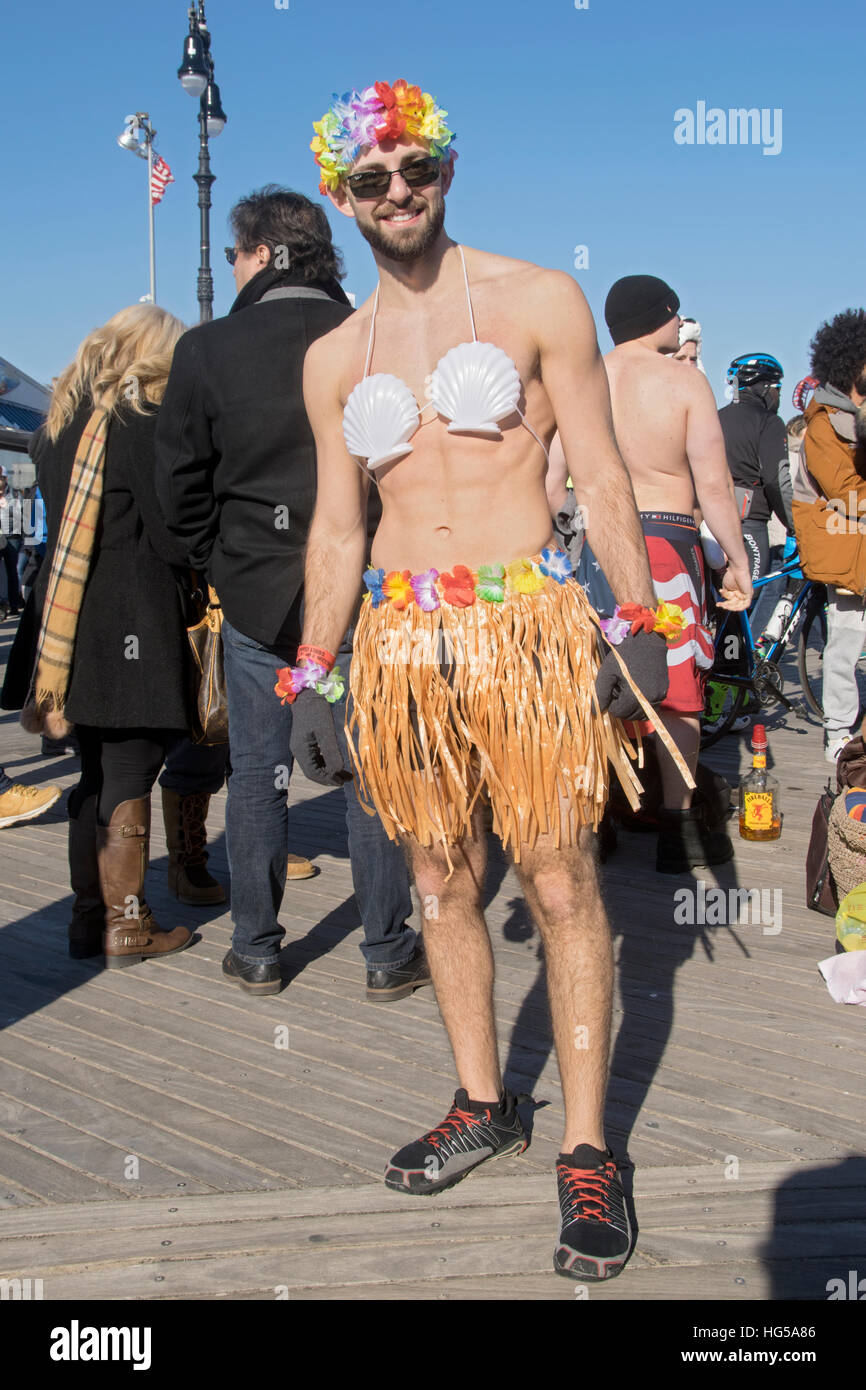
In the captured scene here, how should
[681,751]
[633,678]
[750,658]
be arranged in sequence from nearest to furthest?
1. [633,678]
2. [681,751]
3. [750,658]

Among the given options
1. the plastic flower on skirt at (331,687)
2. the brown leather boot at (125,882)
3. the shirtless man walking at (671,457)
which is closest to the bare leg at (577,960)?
the plastic flower on skirt at (331,687)

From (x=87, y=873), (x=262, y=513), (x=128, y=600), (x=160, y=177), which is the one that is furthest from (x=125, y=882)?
Result: (x=160, y=177)

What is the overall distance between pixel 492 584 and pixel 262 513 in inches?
53.2

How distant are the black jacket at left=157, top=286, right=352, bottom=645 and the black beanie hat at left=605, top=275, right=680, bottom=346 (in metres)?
1.37

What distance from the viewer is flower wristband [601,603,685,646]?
2.34 m

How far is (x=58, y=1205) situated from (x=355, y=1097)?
0.74m

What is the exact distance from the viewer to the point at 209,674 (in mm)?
3971

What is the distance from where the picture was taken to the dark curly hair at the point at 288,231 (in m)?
3.56

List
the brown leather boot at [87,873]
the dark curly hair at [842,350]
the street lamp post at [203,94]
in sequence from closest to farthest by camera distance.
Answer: the brown leather boot at [87,873], the dark curly hair at [842,350], the street lamp post at [203,94]

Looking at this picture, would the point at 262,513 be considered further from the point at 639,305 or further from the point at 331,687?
the point at 639,305

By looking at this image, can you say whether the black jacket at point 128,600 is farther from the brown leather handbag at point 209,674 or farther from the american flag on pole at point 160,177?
the american flag on pole at point 160,177

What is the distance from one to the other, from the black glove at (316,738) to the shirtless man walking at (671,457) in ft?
7.04

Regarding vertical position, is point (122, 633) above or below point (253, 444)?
below

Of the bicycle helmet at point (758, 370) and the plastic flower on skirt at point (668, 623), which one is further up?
the bicycle helmet at point (758, 370)
